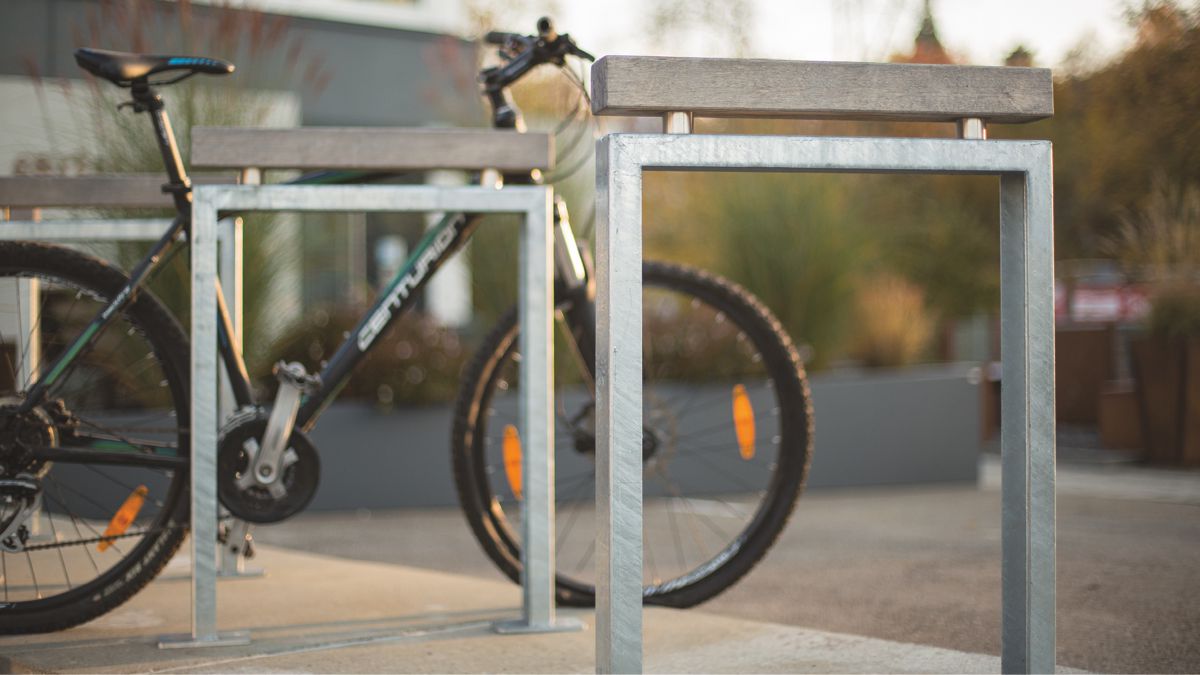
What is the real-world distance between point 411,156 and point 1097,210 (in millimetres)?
17474

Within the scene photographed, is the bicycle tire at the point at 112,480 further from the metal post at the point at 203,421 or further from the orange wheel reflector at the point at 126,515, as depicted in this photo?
the metal post at the point at 203,421

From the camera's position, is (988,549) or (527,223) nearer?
(527,223)

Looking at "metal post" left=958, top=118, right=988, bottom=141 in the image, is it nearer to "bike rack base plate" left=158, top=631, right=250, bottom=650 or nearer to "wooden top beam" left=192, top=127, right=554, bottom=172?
"wooden top beam" left=192, top=127, right=554, bottom=172

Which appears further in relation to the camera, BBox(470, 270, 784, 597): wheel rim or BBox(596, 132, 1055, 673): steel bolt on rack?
BBox(470, 270, 784, 597): wheel rim

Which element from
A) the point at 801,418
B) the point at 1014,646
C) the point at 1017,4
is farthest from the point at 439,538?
the point at 1017,4

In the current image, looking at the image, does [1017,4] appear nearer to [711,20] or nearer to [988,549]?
[711,20]

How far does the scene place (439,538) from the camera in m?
4.90

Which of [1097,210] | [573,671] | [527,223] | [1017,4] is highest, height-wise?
[1017,4]

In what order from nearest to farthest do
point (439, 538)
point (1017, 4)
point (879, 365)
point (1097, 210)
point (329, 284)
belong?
1. point (439, 538)
2. point (879, 365)
3. point (329, 284)
4. point (1017, 4)
5. point (1097, 210)

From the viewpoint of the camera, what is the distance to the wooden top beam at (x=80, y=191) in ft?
10.3

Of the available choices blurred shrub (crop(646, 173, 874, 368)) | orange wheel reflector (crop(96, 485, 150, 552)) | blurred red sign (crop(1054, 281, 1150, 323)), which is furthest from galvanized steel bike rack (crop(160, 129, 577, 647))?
blurred red sign (crop(1054, 281, 1150, 323))

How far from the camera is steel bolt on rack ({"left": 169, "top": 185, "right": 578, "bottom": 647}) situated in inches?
99.9

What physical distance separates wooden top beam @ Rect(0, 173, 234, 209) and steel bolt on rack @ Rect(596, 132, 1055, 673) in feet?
5.33

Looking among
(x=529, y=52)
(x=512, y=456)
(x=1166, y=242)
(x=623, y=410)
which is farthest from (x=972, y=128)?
(x=1166, y=242)
